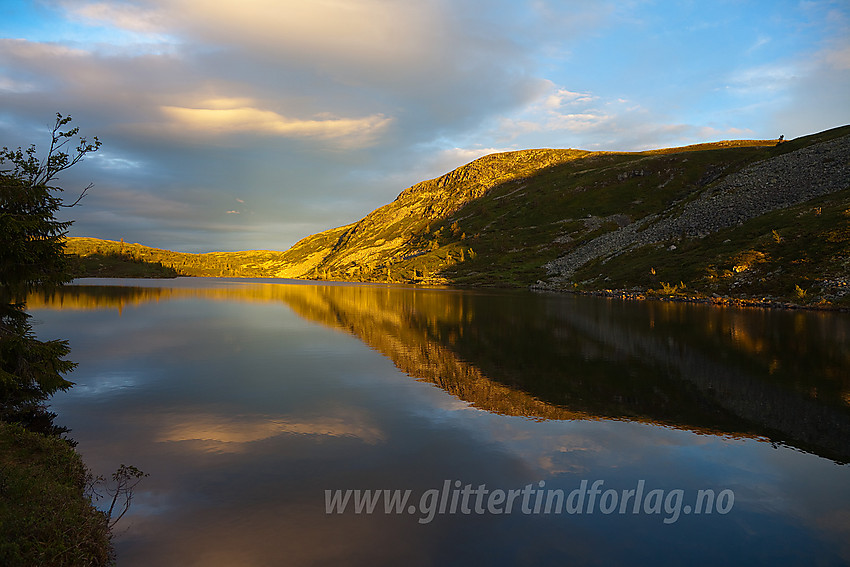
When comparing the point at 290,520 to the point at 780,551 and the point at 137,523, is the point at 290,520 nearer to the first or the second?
the point at 137,523

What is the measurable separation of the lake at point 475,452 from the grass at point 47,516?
0.76m

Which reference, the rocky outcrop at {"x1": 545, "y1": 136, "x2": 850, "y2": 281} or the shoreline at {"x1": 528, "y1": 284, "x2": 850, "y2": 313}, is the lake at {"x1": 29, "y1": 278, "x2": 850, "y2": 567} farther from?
the rocky outcrop at {"x1": 545, "y1": 136, "x2": 850, "y2": 281}

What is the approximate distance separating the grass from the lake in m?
0.76

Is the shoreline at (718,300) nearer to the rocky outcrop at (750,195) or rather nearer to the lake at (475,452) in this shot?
the rocky outcrop at (750,195)

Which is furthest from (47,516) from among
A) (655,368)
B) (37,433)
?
(655,368)

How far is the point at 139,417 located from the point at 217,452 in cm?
626

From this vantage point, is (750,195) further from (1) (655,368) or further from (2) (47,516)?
(2) (47,516)

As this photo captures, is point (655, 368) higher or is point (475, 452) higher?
point (655, 368)

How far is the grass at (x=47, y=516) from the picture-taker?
331 inches

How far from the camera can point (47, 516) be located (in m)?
9.36

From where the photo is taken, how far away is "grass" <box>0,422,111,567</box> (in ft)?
27.6

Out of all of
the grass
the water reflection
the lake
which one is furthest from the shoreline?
the grass

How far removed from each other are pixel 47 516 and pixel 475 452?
37.2 feet

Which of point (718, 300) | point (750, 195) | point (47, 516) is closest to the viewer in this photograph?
point (47, 516)
